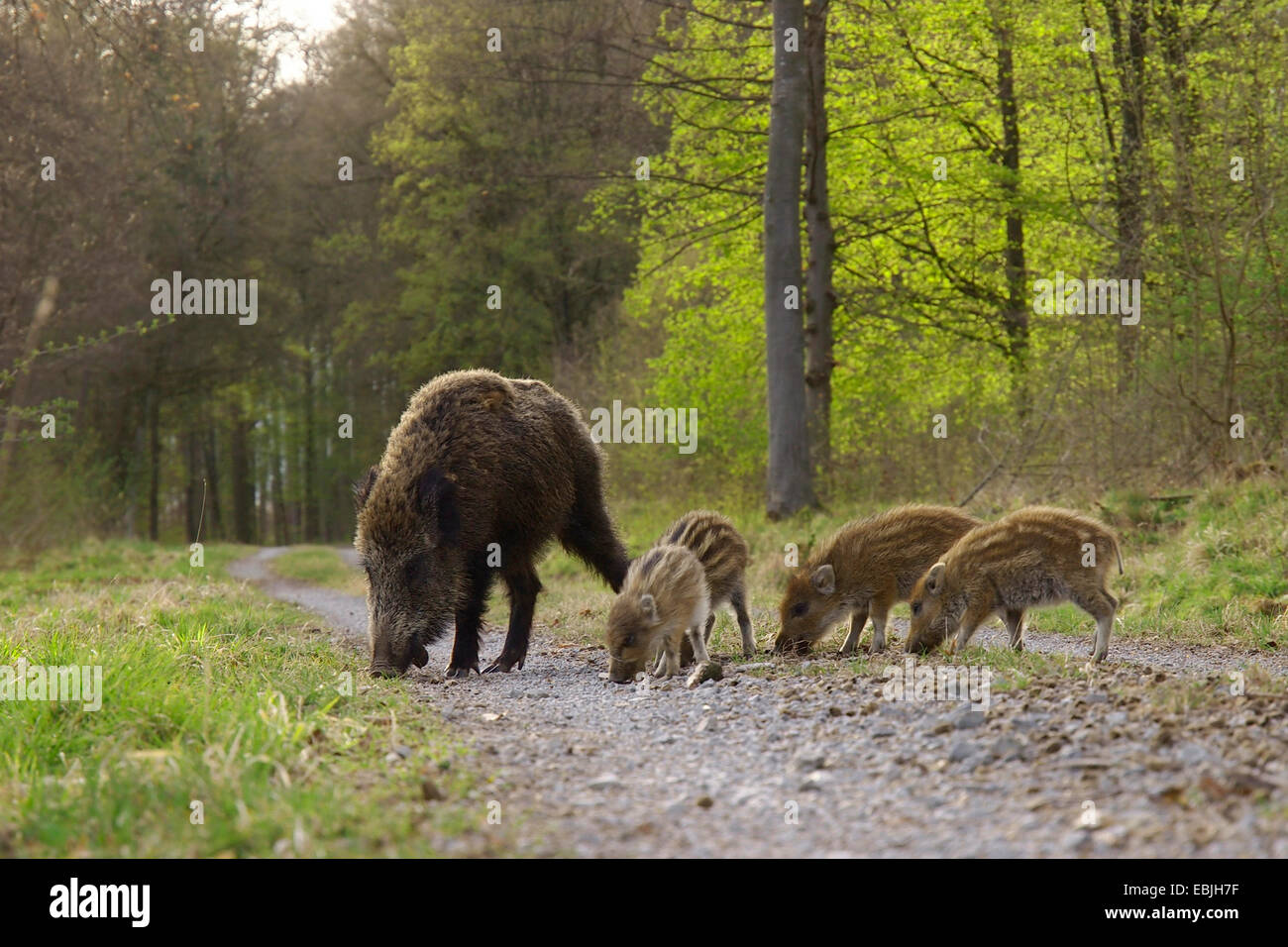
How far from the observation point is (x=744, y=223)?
17.3 meters

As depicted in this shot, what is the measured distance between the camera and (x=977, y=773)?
418 cm

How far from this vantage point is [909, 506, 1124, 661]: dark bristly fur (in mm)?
7273

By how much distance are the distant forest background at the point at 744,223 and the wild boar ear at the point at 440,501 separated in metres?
2.43

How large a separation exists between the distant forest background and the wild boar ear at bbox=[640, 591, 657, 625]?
12.7 feet

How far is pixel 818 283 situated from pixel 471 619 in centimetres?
1060

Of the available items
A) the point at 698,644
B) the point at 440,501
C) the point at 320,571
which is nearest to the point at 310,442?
the point at 320,571

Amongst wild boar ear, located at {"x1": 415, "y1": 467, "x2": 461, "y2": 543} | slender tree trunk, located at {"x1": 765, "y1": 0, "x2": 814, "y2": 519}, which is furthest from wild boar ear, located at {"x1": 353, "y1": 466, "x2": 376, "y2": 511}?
slender tree trunk, located at {"x1": 765, "y1": 0, "x2": 814, "y2": 519}

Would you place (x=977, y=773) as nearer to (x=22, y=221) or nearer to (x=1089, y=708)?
(x=1089, y=708)

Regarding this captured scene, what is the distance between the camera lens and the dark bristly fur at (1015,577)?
7273 mm

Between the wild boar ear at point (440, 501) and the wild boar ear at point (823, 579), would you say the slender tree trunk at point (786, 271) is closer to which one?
the wild boar ear at point (823, 579)

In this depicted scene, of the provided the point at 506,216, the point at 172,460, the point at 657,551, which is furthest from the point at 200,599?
the point at 172,460

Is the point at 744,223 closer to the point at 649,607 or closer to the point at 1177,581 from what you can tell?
the point at 1177,581

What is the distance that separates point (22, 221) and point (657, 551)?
1774cm

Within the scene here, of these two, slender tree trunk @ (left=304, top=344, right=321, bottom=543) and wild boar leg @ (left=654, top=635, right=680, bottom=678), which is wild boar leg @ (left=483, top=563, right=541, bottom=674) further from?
slender tree trunk @ (left=304, top=344, right=321, bottom=543)
